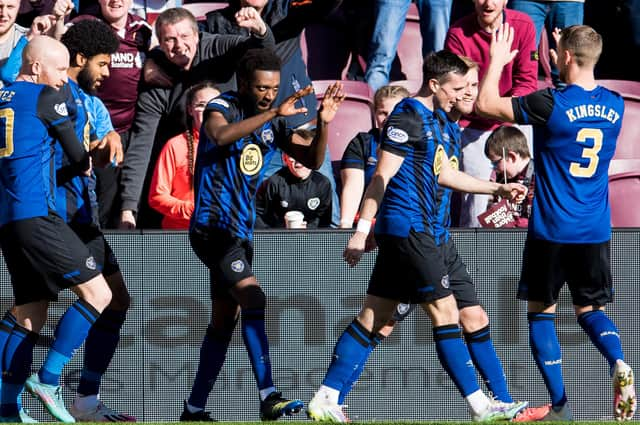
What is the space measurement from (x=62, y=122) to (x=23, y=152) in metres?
0.27

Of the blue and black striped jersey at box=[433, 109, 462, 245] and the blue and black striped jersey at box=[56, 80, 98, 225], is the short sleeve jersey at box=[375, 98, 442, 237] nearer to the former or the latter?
the blue and black striped jersey at box=[433, 109, 462, 245]

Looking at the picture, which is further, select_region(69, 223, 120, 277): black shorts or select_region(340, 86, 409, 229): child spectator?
select_region(340, 86, 409, 229): child spectator

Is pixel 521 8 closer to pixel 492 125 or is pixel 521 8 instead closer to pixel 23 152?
pixel 492 125

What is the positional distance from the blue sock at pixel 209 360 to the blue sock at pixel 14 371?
1.00 meters

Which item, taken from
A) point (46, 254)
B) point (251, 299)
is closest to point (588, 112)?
point (251, 299)

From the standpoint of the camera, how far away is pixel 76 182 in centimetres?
730

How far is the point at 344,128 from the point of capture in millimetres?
9906

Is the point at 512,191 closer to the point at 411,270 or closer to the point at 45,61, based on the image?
the point at 411,270

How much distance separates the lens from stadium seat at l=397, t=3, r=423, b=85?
11.4 metres

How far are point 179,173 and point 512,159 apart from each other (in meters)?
2.30

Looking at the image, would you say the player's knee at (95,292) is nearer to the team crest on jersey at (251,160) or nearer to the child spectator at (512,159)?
the team crest on jersey at (251,160)

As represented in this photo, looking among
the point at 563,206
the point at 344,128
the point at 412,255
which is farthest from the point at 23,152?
the point at 344,128

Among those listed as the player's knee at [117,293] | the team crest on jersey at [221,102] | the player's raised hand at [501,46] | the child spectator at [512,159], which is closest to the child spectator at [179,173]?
the player's knee at [117,293]

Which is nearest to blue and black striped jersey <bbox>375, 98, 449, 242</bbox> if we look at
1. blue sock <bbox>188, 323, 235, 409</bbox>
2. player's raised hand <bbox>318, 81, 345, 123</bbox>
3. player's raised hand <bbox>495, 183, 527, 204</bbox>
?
player's raised hand <bbox>318, 81, 345, 123</bbox>
